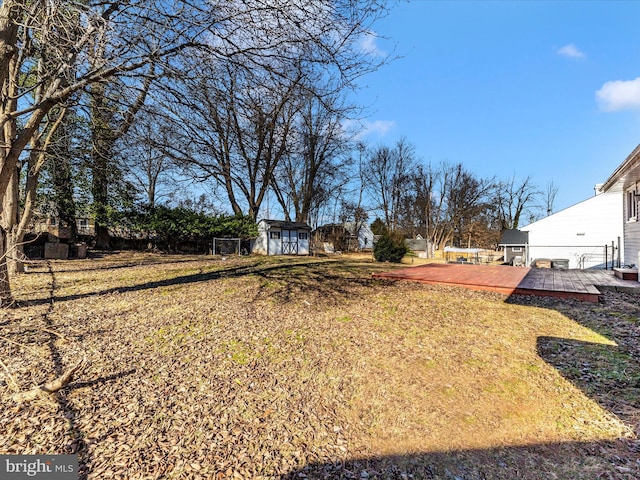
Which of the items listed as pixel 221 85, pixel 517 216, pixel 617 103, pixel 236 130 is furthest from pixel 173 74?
pixel 517 216

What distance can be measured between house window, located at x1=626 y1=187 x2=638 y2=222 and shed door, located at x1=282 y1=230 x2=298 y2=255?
1752cm

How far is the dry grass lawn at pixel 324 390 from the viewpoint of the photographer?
1857 millimetres

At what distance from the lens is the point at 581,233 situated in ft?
59.4

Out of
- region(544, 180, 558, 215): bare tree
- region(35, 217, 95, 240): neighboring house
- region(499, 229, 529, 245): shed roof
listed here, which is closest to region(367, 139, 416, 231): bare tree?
region(499, 229, 529, 245): shed roof

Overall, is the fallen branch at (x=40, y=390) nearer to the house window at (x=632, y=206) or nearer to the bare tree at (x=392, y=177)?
the house window at (x=632, y=206)

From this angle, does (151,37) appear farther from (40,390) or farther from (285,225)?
(285,225)

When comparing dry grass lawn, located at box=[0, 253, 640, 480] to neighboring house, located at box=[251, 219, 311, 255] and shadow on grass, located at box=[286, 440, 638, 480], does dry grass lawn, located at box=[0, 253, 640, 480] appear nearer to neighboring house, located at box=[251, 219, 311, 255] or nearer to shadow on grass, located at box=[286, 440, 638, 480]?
Result: shadow on grass, located at box=[286, 440, 638, 480]

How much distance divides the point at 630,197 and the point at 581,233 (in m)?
11.9

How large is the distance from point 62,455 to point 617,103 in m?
22.1

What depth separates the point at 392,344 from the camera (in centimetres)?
350

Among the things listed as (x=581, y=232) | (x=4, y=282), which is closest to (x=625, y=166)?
(x=4, y=282)

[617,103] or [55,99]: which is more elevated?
[617,103]

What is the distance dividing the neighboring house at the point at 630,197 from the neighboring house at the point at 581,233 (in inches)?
341

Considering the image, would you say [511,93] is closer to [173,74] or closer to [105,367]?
[173,74]
